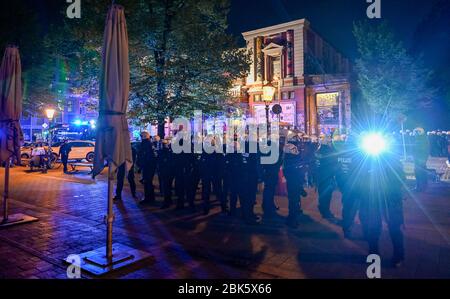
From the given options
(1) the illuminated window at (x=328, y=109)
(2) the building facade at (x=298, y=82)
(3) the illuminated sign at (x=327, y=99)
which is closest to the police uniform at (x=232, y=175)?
(2) the building facade at (x=298, y=82)

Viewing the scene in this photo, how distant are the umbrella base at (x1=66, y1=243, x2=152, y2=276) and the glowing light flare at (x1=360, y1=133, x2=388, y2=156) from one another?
399cm

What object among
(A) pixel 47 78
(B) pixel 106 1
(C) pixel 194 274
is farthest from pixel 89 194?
(A) pixel 47 78

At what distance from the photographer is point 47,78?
23.0 metres

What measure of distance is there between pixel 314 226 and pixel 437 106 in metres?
28.9

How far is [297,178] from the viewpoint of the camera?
6758 mm

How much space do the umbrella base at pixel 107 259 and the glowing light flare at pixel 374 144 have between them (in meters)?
3.99

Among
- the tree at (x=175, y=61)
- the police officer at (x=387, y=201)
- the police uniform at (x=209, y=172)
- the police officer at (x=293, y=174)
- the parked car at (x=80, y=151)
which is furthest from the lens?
the parked car at (x=80, y=151)

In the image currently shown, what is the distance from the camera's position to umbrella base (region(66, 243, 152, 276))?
4336mm

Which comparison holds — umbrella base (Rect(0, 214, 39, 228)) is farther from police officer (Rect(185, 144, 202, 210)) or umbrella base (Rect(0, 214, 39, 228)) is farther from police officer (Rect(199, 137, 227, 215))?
police officer (Rect(199, 137, 227, 215))

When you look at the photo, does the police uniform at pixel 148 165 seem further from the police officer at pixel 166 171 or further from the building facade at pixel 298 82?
the building facade at pixel 298 82

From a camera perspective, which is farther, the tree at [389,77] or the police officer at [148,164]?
the tree at [389,77]

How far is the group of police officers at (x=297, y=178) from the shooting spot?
4816mm

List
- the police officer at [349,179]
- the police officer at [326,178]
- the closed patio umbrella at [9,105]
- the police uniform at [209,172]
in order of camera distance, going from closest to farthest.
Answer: the police officer at [349,179] < the closed patio umbrella at [9,105] < the police officer at [326,178] < the police uniform at [209,172]

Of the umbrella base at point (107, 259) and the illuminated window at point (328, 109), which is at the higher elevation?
the illuminated window at point (328, 109)
